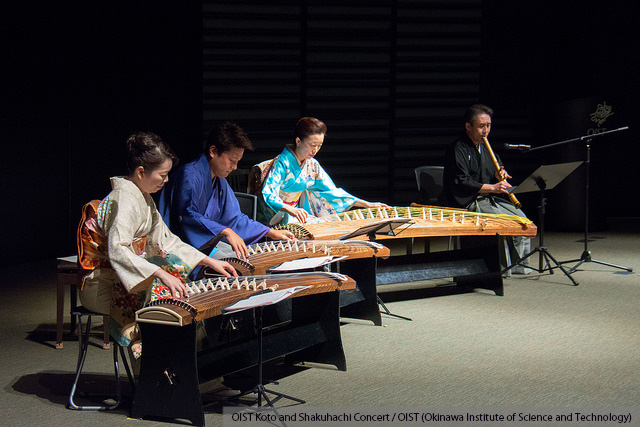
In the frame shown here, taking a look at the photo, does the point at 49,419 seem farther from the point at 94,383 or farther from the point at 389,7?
the point at 389,7

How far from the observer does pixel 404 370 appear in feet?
9.90

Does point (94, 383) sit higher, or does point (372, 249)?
point (372, 249)

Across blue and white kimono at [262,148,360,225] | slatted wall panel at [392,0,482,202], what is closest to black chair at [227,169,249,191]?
blue and white kimono at [262,148,360,225]

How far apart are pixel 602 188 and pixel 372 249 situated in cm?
459

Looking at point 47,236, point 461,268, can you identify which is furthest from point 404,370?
point 47,236

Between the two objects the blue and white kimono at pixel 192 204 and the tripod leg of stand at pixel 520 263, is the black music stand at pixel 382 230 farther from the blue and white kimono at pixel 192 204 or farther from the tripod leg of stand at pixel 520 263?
the tripod leg of stand at pixel 520 263

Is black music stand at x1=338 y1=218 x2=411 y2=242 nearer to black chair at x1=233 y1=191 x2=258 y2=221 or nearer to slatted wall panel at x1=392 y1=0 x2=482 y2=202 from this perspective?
black chair at x1=233 y1=191 x2=258 y2=221

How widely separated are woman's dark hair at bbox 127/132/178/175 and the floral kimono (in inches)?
3.2

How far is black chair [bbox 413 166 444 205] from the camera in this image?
5496 mm

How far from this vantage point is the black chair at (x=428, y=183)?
216 inches

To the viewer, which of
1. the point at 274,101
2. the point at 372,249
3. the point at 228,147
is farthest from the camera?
the point at 274,101

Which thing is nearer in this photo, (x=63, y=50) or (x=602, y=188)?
(x=63, y=50)

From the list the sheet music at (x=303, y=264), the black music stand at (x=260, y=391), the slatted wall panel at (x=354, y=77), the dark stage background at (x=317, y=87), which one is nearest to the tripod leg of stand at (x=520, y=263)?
the dark stage background at (x=317, y=87)

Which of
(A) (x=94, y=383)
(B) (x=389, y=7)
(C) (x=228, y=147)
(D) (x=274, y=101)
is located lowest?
(A) (x=94, y=383)
